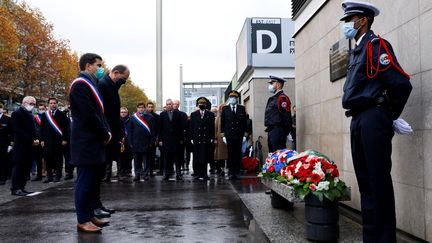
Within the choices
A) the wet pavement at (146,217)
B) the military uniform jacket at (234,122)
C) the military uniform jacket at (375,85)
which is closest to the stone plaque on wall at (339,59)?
the military uniform jacket at (375,85)

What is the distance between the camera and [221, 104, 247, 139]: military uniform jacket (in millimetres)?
11180

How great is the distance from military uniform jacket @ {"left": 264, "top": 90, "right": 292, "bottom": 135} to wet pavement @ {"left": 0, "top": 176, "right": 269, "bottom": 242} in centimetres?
146

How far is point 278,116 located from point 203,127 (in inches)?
159

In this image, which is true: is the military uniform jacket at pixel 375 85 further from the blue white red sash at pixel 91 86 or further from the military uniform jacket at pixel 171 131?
the military uniform jacket at pixel 171 131

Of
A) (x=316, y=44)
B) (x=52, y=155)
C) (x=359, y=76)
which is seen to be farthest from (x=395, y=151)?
(x=52, y=155)

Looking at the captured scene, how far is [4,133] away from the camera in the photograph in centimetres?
1197

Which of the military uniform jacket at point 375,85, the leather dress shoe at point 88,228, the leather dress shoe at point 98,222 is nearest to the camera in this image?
the military uniform jacket at point 375,85

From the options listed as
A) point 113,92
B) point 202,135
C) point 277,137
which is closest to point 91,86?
point 113,92

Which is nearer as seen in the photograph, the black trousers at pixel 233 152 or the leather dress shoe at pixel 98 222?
the leather dress shoe at pixel 98 222

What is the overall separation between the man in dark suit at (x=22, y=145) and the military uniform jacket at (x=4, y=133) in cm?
233

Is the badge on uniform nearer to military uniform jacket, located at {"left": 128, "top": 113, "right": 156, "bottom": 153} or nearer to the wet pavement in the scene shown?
the wet pavement

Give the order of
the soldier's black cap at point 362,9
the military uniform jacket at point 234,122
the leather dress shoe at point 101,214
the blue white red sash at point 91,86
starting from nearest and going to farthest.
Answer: the soldier's black cap at point 362,9 → the blue white red sash at point 91,86 → the leather dress shoe at point 101,214 → the military uniform jacket at point 234,122

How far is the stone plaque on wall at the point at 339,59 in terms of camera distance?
6.08 m

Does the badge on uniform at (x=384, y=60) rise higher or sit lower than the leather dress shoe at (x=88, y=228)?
higher
